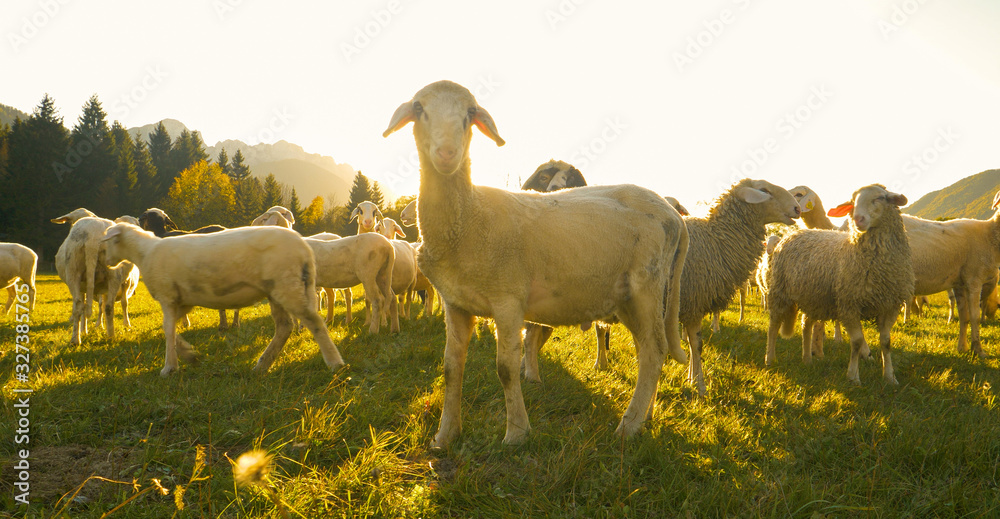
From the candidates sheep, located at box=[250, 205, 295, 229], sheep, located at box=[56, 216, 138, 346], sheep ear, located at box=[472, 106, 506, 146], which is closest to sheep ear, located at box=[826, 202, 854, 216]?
sheep ear, located at box=[472, 106, 506, 146]

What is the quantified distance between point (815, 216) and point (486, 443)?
8414 millimetres

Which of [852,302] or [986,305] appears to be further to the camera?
[986,305]

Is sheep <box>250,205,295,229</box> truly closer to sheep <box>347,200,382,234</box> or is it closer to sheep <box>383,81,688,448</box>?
sheep <box>347,200,382,234</box>

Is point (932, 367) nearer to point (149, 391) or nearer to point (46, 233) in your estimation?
point (149, 391)

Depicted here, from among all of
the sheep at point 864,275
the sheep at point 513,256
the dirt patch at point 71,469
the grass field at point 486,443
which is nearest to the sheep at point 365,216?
the grass field at point 486,443

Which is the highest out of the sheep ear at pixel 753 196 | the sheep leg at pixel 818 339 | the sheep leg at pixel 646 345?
the sheep ear at pixel 753 196

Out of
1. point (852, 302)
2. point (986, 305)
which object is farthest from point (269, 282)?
point (986, 305)

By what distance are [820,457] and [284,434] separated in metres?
3.65

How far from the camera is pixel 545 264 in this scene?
3191 mm

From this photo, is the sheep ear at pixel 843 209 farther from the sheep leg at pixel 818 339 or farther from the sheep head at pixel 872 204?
the sheep leg at pixel 818 339

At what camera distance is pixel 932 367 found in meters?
6.03

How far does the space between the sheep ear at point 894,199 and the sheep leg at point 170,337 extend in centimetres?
848

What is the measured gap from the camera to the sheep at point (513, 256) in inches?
118

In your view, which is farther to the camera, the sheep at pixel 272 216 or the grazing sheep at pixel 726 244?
the sheep at pixel 272 216
